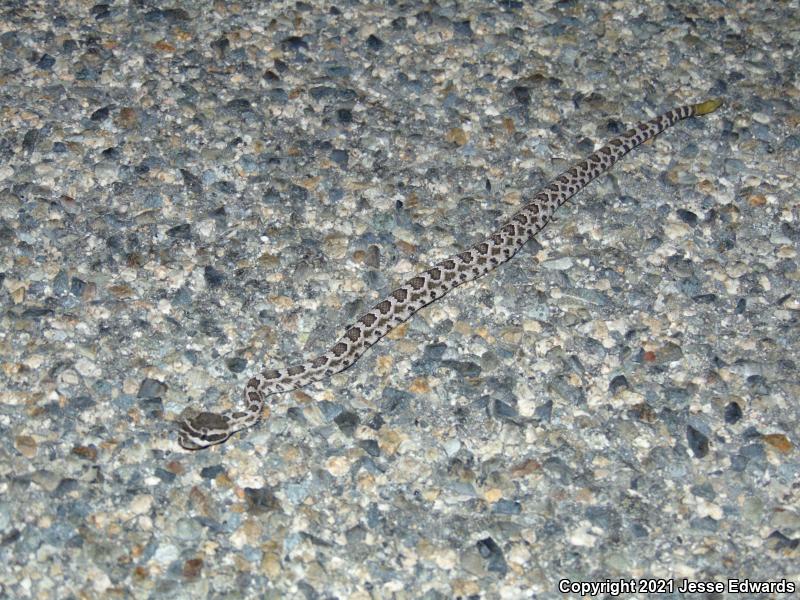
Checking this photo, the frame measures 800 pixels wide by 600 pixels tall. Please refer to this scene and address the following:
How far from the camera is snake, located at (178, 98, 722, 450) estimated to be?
7.16 meters

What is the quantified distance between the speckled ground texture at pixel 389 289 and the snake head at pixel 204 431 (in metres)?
0.10

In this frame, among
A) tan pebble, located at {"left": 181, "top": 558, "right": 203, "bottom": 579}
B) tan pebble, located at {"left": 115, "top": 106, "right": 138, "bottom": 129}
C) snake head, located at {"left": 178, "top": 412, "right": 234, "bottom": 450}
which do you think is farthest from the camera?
tan pebble, located at {"left": 115, "top": 106, "right": 138, "bottom": 129}

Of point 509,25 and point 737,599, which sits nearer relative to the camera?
point 737,599

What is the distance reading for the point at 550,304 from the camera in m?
8.26

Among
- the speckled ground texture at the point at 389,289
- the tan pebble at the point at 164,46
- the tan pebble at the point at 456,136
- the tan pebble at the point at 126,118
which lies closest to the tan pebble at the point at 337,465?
the speckled ground texture at the point at 389,289

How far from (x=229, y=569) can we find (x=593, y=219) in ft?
14.9

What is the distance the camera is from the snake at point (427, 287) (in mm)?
7164

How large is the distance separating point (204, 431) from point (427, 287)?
226cm

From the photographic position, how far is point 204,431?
22.9ft

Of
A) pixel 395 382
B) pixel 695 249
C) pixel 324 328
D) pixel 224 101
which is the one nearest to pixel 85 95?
pixel 224 101

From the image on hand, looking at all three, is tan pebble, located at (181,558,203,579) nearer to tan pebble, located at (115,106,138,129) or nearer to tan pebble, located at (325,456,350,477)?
tan pebble, located at (325,456,350,477)

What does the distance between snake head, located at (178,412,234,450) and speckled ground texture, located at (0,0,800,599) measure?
97 mm

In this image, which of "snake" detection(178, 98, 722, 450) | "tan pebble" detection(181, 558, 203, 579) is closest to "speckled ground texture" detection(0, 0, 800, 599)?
"tan pebble" detection(181, 558, 203, 579)

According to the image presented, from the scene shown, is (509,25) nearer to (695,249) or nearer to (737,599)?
(695,249)
